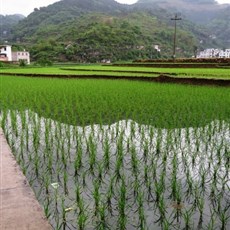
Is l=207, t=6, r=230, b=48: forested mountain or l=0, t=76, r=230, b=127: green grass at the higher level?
l=207, t=6, r=230, b=48: forested mountain

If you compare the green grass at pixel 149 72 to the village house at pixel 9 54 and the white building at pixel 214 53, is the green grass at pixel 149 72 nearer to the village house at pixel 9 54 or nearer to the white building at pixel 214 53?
the village house at pixel 9 54

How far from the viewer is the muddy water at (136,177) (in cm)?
225

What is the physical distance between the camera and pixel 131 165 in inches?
129

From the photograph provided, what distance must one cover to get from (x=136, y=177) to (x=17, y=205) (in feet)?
3.75

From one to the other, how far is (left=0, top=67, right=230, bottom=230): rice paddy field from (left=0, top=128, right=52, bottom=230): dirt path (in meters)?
0.16

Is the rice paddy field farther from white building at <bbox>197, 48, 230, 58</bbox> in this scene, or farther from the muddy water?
white building at <bbox>197, 48, 230, 58</bbox>

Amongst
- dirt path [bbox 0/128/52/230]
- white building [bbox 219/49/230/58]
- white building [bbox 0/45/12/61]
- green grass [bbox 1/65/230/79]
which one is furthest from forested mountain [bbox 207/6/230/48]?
dirt path [bbox 0/128/52/230]

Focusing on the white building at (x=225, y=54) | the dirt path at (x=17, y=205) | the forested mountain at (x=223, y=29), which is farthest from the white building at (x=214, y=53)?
the dirt path at (x=17, y=205)

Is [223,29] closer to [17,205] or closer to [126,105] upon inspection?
[126,105]

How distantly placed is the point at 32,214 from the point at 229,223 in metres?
1.33

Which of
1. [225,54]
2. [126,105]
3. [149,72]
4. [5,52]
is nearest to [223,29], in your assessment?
[225,54]

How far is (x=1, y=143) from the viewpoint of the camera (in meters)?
3.57

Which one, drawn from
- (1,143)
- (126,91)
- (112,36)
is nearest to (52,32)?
(112,36)

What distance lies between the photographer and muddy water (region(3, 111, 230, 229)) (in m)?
2.25
